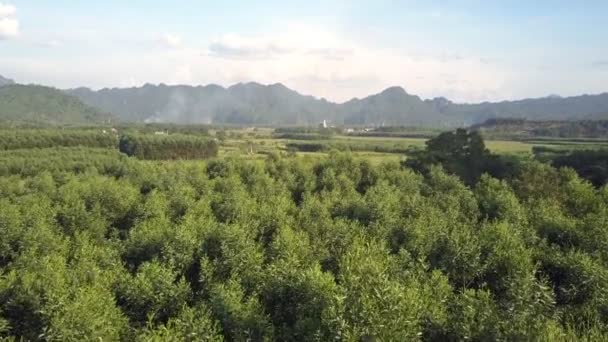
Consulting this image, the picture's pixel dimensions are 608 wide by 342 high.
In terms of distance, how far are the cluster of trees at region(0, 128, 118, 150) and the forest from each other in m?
76.4

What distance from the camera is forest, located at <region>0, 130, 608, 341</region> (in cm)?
2138

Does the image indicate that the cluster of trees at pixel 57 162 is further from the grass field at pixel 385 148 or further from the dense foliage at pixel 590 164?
the dense foliage at pixel 590 164

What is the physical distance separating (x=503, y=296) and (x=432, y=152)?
192 ft

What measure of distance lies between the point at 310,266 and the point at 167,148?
11649cm

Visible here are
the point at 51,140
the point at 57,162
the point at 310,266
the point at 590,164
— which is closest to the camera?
the point at 310,266

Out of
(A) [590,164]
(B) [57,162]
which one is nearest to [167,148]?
(B) [57,162]

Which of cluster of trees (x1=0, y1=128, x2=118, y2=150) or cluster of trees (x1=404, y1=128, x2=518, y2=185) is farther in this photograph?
cluster of trees (x1=0, y1=128, x2=118, y2=150)

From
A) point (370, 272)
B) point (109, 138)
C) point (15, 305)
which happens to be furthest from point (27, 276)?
point (109, 138)

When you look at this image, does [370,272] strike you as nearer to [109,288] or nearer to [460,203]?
[109,288]

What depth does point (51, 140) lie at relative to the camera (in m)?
131

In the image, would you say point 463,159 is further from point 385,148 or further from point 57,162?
point 57,162

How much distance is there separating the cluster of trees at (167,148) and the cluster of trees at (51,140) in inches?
261

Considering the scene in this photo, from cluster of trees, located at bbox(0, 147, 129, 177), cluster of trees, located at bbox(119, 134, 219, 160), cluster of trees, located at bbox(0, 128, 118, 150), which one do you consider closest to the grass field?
cluster of trees, located at bbox(119, 134, 219, 160)

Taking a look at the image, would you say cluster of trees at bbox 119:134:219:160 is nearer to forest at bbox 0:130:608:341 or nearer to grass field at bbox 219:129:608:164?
grass field at bbox 219:129:608:164
